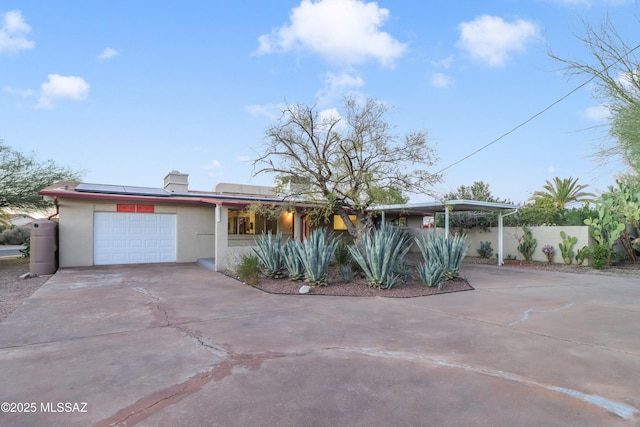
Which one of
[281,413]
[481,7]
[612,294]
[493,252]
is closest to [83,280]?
[281,413]

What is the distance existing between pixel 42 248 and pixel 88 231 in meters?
1.90

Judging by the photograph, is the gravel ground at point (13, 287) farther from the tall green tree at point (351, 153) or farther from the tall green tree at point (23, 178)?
the tall green tree at point (351, 153)

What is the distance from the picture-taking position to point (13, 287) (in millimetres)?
9125

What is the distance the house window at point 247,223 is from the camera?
50.1 ft

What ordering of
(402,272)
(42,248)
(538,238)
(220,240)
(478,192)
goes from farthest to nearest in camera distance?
(478,192)
(538,238)
(220,240)
(42,248)
(402,272)

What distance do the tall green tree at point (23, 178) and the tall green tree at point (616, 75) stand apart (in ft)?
64.1

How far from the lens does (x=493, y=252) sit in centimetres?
1753

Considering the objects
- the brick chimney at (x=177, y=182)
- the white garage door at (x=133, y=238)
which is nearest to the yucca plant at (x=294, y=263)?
the white garage door at (x=133, y=238)

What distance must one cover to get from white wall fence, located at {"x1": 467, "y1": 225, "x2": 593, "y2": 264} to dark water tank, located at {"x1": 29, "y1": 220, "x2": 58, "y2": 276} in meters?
14.9

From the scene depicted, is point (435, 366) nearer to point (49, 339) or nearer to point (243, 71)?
point (49, 339)

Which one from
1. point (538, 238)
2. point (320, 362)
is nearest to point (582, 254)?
point (538, 238)

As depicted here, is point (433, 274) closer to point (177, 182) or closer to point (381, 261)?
point (381, 261)

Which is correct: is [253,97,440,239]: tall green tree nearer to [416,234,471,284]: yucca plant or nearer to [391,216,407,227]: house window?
[416,234,471,284]: yucca plant

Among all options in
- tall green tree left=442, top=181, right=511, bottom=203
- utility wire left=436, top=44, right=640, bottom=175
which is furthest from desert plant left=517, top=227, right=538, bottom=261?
tall green tree left=442, top=181, right=511, bottom=203
